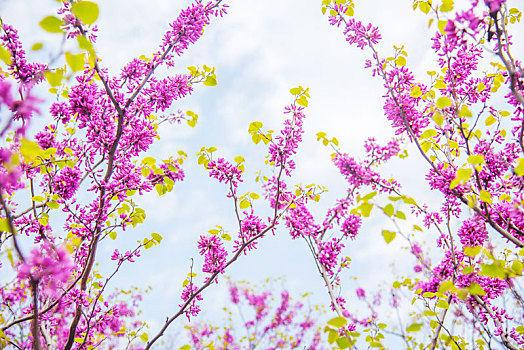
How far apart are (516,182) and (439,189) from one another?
43.3 inches

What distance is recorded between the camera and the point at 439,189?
16.2ft

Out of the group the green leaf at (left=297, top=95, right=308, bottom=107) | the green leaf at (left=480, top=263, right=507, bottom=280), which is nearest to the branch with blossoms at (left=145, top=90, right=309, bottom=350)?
the green leaf at (left=297, top=95, right=308, bottom=107)

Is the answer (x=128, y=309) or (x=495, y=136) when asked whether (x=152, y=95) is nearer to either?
(x=495, y=136)

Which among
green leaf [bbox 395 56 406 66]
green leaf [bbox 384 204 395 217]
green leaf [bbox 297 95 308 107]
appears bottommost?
green leaf [bbox 384 204 395 217]

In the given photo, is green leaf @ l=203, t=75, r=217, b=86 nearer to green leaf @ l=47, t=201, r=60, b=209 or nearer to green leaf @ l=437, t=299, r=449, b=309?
green leaf @ l=47, t=201, r=60, b=209

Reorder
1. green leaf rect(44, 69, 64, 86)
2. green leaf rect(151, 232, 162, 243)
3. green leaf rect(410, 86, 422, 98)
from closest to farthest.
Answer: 1. green leaf rect(44, 69, 64, 86)
2. green leaf rect(410, 86, 422, 98)
3. green leaf rect(151, 232, 162, 243)

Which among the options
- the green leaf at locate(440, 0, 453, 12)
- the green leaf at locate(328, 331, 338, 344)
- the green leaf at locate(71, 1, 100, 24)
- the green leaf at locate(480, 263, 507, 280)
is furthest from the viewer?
the green leaf at locate(440, 0, 453, 12)

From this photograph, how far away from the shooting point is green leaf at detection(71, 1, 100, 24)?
1.96 metres

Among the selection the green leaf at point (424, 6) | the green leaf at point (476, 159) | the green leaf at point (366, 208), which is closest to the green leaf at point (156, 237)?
the green leaf at point (366, 208)

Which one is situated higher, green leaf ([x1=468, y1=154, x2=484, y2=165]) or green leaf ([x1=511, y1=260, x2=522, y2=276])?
green leaf ([x1=468, y1=154, x2=484, y2=165])

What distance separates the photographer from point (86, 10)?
6.57ft

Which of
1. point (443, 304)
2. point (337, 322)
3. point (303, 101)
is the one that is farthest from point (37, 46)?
point (443, 304)

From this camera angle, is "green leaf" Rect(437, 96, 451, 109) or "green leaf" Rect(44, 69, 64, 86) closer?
"green leaf" Rect(44, 69, 64, 86)

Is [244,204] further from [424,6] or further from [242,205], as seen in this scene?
[424,6]
